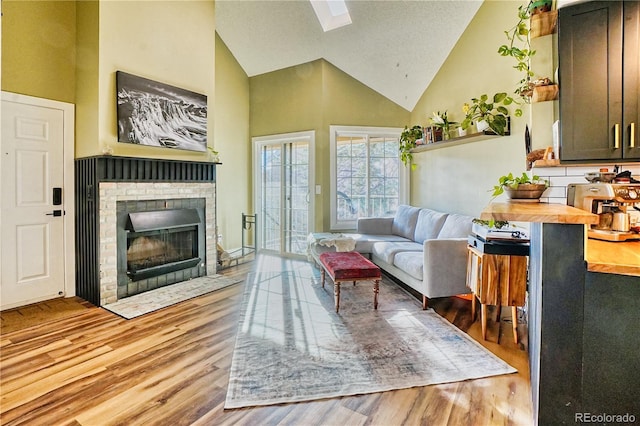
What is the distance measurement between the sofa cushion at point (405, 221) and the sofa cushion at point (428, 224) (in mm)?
114

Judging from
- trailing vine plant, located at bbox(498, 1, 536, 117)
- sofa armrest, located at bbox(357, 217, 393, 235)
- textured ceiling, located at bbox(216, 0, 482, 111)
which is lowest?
sofa armrest, located at bbox(357, 217, 393, 235)

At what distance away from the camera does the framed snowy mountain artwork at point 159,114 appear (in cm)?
359

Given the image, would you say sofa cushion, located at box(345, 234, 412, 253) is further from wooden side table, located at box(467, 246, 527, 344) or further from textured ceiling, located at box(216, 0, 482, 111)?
textured ceiling, located at box(216, 0, 482, 111)

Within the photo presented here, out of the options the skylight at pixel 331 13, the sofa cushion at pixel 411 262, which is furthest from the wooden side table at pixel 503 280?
the skylight at pixel 331 13

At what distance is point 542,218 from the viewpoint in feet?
4.47

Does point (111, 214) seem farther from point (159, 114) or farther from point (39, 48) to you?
point (39, 48)

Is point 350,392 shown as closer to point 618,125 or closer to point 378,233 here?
point 618,125

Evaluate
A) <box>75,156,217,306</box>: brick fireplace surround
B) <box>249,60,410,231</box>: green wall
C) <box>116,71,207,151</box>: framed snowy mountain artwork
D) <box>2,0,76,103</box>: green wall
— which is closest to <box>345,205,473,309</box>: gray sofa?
<box>249,60,410,231</box>: green wall

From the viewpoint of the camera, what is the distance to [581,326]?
1.43 m

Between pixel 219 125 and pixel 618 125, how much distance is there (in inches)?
191

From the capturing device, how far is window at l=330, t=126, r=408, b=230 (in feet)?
17.9

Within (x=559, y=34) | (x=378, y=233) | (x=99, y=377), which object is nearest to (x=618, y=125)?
(x=559, y=34)

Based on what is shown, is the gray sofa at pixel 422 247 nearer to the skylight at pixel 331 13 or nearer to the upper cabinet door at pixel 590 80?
the upper cabinet door at pixel 590 80

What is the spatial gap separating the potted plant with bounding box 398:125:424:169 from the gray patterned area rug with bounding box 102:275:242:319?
3086 millimetres
